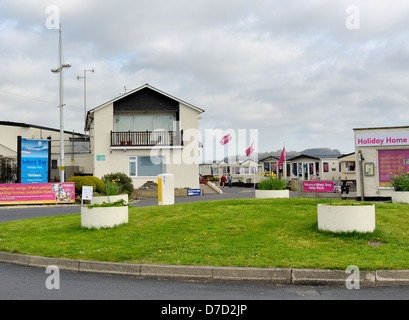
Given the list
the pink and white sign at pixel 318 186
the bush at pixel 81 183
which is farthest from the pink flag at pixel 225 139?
the pink and white sign at pixel 318 186

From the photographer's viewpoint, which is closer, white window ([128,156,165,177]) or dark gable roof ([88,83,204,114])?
white window ([128,156,165,177])

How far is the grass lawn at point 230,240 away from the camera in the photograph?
24.9ft

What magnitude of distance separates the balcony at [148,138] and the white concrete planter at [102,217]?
→ 23.6 metres

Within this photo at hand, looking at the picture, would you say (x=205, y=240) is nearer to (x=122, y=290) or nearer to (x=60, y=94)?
(x=122, y=290)

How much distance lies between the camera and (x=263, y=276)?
6918 mm

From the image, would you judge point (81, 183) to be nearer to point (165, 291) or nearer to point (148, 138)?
point (148, 138)

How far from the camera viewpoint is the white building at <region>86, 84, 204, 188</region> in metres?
34.5

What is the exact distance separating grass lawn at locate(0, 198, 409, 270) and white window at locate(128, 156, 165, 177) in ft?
72.8

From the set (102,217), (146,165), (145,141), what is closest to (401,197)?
(102,217)

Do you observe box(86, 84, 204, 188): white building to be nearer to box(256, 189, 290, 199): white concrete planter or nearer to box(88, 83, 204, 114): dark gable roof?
box(88, 83, 204, 114): dark gable roof

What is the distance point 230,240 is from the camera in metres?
8.99

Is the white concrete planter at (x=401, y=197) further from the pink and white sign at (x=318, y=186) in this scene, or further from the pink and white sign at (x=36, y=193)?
the pink and white sign at (x=36, y=193)

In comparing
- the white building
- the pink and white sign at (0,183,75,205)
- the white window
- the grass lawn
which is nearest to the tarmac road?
the grass lawn
